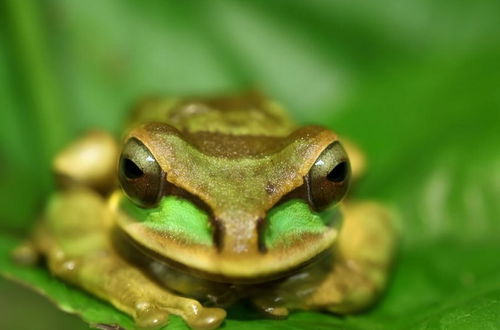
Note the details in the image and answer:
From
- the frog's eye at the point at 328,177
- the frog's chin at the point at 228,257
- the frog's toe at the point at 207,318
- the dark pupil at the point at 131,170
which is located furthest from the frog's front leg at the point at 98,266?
the frog's eye at the point at 328,177

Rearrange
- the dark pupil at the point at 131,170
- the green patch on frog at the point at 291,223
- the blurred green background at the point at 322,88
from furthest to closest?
the blurred green background at the point at 322,88, the dark pupil at the point at 131,170, the green patch on frog at the point at 291,223

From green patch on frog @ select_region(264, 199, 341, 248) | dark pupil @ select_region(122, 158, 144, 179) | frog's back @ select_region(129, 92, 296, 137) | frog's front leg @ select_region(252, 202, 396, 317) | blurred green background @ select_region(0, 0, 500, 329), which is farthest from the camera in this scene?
blurred green background @ select_region(0, 0, 500, 329)

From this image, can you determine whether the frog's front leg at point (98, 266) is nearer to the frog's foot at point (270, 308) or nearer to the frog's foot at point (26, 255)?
the frog's foot at point (26, 255)

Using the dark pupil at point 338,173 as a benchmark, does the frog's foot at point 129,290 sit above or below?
below

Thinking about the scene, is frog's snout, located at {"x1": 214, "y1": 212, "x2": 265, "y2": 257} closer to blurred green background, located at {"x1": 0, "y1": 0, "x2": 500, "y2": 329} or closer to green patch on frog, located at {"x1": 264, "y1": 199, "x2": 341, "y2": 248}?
green patch on frog, located at {"x1": 264, "y1": 199, "x2": 341, "y2": 248}

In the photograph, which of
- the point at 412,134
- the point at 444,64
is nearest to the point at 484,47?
the point at 444,64

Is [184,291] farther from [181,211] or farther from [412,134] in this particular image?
[412,134]

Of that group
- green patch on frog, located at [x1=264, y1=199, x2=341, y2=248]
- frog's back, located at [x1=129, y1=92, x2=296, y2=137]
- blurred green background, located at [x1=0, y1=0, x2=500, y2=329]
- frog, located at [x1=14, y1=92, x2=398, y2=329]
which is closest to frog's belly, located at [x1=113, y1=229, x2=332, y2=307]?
frog, located at [x1=14, y1=92, x2=398, y2=329]
